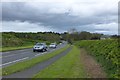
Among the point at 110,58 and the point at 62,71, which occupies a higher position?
the point at 110,58

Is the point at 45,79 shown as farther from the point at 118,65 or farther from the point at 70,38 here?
the point at 70,38

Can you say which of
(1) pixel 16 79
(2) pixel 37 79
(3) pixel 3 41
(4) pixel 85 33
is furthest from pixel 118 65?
(4) pixel 85 33

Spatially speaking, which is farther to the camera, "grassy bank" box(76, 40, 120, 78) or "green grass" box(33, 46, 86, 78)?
"grassy bank" box(76, 40, 120, 78)

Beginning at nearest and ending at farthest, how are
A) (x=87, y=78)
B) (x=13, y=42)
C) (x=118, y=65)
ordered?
(x=87, y=78) → (x=118, y=65) → (x=13, y=42)

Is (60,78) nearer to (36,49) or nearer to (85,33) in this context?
(36,49)

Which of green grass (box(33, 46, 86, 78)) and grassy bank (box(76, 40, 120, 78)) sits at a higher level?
grassy bank (box(76, 40, 120, 78))

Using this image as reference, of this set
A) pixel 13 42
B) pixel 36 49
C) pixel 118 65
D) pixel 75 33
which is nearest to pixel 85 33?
pixel 75 33

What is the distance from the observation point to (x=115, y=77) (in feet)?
45.0

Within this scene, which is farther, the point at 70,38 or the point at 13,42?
the point at 70,38

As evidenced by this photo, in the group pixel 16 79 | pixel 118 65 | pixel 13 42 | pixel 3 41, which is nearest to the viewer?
pixel 16 79

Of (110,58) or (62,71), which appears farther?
(110,58)

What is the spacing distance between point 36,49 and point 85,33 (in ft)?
380

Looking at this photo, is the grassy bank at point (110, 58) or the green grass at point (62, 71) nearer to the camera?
the green grass at point (62, 71)

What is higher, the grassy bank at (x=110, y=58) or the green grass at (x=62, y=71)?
the grassy bank at (x=110, y=58)
